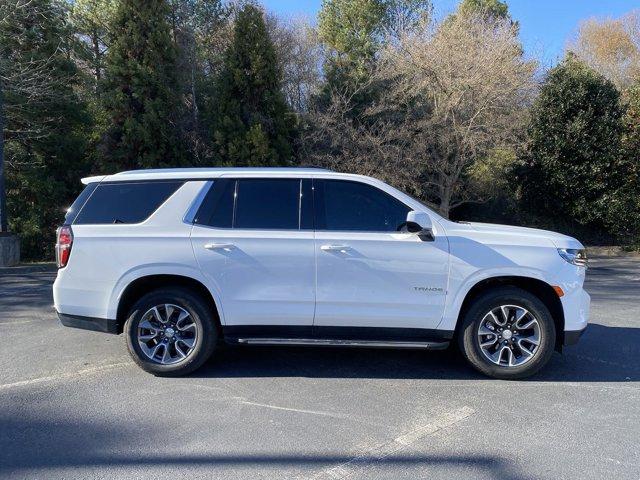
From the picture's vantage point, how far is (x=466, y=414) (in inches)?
178

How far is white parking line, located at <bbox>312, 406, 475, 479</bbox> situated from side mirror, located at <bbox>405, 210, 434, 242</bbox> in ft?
5.02

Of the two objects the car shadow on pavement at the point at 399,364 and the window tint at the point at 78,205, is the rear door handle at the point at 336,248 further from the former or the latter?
the window tint at the point at 78,205

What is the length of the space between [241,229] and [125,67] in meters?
13.4

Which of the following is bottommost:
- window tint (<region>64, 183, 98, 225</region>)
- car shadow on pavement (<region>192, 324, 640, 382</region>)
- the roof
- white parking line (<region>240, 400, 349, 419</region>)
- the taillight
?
white parking line (<region>240, 400, 349, 419</region>)

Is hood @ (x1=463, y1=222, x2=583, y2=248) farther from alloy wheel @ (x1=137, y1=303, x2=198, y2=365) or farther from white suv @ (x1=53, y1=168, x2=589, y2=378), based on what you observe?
alloy wheel @ (x1=137, y1=303, x2=198, y2=365)

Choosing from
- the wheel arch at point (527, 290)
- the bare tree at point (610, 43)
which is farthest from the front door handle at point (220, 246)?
the bare tree at point (610, 43)

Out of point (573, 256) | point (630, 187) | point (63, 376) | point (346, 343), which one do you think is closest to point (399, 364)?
point (346, 343)

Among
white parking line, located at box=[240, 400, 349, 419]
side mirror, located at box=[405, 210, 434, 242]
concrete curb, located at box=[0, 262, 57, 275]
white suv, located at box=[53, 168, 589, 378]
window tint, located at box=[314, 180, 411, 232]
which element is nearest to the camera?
white parking line, located at box=[240, 400, 349, 419]

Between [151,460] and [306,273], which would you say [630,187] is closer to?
[306,273]

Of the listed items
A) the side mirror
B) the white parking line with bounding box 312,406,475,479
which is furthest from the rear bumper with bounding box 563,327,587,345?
the side mirror

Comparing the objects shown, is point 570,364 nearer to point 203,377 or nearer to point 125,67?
point 203,377

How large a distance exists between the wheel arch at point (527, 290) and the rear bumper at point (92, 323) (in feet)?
11.0

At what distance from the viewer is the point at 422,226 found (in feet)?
16.7

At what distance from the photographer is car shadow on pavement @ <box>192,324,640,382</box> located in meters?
5.45
